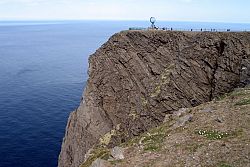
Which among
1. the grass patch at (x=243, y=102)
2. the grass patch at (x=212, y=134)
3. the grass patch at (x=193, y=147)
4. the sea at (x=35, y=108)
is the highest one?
the grass patch at (x=243, y=102)

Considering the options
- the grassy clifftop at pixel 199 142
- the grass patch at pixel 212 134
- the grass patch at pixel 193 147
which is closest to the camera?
the grassy clifftop at pixel 199 142

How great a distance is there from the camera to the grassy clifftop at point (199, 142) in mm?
28406

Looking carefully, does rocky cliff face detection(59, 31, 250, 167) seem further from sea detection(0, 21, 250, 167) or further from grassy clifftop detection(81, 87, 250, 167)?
sea detection(0, 21, 250, 167)

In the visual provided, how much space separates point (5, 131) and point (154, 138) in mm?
Answer: 74555

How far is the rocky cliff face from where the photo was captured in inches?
2159

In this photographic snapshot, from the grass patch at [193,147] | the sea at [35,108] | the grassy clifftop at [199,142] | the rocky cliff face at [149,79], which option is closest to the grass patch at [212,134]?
the grassy clifftop at [199,142]

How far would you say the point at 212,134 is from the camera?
3238 centimetres

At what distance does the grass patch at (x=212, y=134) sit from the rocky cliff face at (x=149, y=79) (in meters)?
22.1

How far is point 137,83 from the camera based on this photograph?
5994 centimetres

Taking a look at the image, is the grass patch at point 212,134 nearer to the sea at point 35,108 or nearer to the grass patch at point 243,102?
the grass patch at point 243,102

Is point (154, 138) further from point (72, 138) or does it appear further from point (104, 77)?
point (72, 138)

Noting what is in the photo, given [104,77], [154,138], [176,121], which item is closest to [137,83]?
[104,77]

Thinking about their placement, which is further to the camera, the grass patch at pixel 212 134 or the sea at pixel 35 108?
the sea at pixel 35 108

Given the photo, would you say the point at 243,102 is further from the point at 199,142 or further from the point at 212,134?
the point at 199,142
